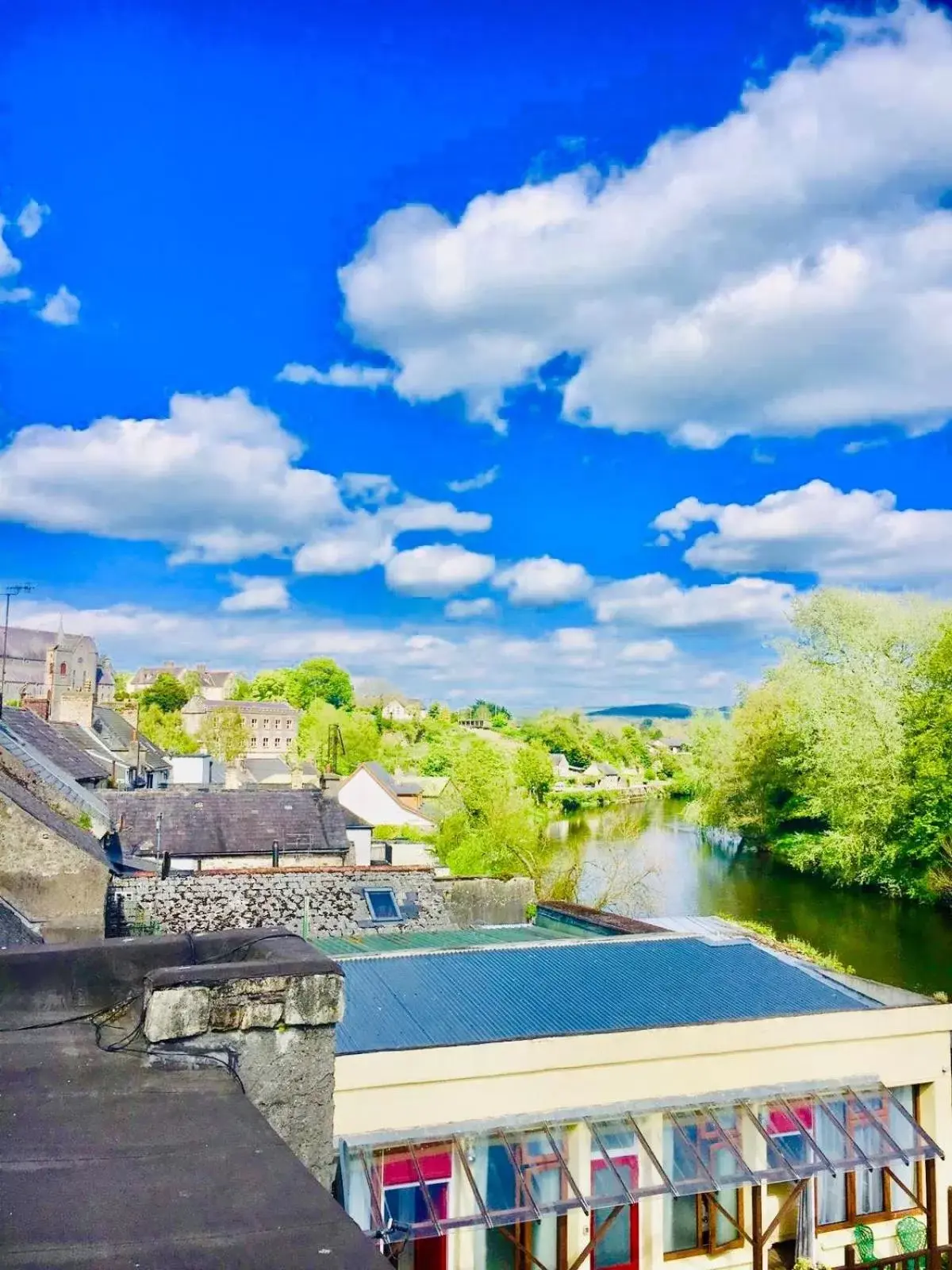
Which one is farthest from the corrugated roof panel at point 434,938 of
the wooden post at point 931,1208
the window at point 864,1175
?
the wooden post at point 931,1208

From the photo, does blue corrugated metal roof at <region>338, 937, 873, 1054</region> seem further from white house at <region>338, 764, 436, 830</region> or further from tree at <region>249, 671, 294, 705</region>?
tree at <region>249, 671, 294, 705</region>

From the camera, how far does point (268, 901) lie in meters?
19.2

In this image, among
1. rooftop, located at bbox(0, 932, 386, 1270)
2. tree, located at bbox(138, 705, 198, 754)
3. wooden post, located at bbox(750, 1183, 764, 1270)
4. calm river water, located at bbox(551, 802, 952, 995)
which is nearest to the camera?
rooftop, located at bbox(0, 932, 386, 1270)

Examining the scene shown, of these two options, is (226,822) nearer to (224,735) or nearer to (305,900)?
(305,900)

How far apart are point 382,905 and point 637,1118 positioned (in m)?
9.86

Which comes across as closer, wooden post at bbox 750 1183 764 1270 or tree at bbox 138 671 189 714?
wooden post at bbox 750 1183 764 1270

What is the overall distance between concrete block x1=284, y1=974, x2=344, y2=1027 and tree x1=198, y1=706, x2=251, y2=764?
253 feet

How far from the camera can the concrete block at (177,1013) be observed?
4000 mm

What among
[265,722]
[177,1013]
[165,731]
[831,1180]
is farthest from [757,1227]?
[265,722]

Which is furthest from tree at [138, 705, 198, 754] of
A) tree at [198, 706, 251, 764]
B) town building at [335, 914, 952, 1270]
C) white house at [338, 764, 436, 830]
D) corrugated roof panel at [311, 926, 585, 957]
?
town building at [335, 914, 952, 1270]

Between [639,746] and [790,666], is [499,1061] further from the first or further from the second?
[639,746]

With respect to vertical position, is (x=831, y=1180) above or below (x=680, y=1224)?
above

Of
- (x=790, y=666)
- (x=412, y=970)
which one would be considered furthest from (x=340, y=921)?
(x=790, y=666)

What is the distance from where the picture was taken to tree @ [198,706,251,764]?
3236 inches
